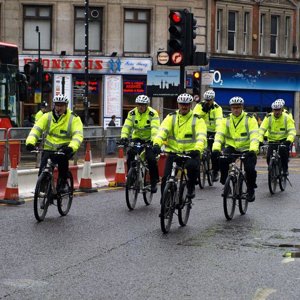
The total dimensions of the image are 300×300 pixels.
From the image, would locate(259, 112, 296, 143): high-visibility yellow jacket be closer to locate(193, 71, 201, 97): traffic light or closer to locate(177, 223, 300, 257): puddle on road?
locate(177, 223, 300, 257): puddle on road

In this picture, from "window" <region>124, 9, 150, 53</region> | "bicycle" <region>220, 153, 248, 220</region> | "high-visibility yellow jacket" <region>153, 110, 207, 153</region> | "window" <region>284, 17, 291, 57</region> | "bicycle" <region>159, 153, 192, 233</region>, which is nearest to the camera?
"bicycle" <region>159, 153, 192, 233</region>

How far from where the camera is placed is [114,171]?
717 inches

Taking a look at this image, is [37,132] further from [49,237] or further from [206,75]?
[206,75]

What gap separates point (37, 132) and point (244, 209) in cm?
351

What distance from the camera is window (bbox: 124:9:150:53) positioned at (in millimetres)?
36406

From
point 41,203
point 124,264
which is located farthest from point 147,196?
point 124,264

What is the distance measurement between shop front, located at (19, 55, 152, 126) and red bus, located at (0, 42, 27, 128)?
A: 46.8 ft

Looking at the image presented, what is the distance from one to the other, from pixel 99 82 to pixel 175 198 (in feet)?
85.4

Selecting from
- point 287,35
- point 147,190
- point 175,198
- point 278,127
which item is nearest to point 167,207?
point 175,198

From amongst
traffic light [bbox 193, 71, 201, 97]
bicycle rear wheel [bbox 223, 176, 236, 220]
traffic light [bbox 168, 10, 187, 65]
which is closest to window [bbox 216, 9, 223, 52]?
traffic light [bbox 193, 71, 201, 97]

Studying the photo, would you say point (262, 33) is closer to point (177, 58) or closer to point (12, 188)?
point (177, 58)

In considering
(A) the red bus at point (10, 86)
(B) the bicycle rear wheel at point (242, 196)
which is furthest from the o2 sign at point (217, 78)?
(B) the bicycle rear wheel at point (242, 196)

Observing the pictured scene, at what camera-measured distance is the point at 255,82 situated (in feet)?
133

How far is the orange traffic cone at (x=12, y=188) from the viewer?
1333 cm
